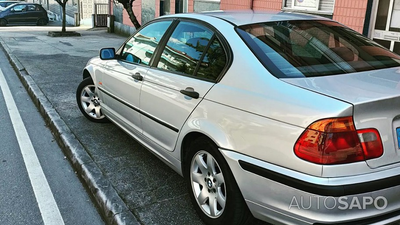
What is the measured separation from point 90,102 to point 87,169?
1755 millimetres

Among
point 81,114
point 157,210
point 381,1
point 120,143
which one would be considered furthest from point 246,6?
point 157,210

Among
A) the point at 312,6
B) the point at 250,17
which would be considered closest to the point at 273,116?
the point at 250,17

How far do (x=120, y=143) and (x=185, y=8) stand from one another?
32.8 feet

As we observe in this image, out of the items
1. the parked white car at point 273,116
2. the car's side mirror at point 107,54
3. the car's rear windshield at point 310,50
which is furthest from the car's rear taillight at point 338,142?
the car's side mirror at point 107,54

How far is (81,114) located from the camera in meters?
5.87

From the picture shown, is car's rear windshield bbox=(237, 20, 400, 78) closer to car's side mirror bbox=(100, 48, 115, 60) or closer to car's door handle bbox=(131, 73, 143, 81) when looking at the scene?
car's door handle bbox=(131, 73, 143, 81)

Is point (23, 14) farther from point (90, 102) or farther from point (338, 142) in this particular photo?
point (338, 142)

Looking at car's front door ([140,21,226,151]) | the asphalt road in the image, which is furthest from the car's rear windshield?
the asphalt road

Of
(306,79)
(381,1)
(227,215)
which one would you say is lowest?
(227,215)

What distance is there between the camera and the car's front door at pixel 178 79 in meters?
3.00

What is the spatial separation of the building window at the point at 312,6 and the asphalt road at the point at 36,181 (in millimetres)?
5656

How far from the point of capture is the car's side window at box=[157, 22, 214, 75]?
3.22 m

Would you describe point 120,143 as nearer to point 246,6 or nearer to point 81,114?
point 81,114

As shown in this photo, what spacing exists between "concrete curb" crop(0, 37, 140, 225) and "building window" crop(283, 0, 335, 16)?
5427mm
